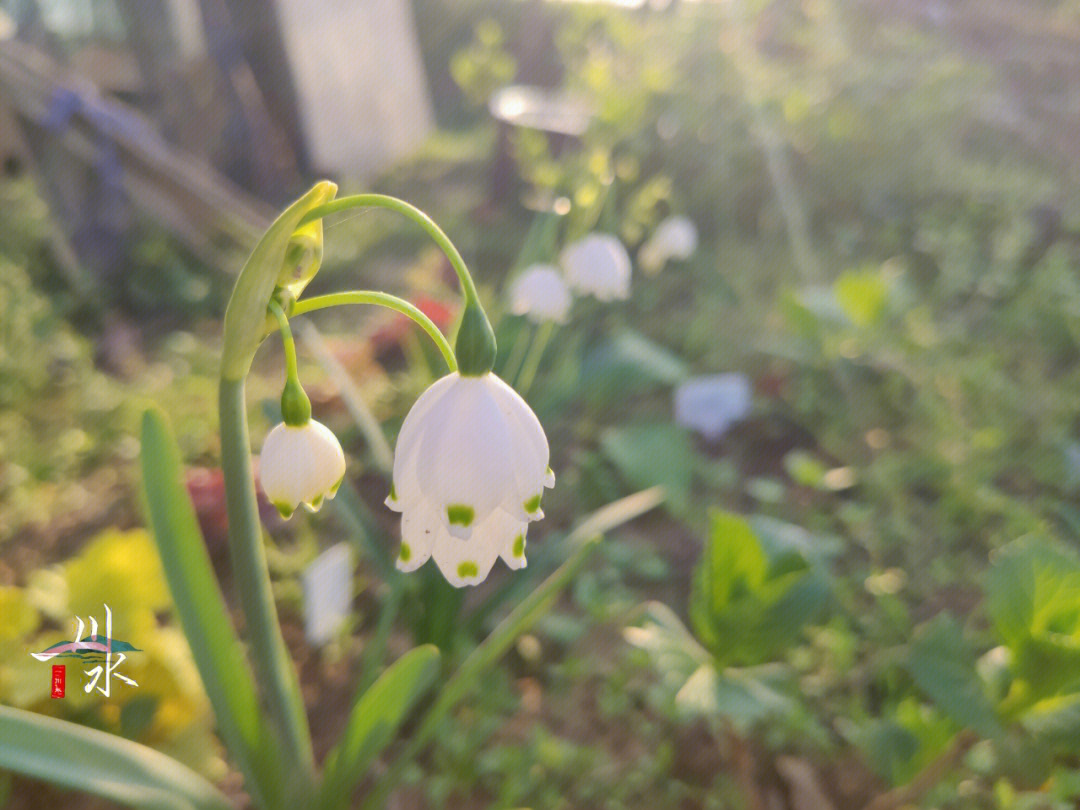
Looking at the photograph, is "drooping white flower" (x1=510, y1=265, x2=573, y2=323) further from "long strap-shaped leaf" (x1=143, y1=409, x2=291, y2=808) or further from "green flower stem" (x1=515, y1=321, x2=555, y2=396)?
"long strap-shaped leaf" (x1=143, y1=409, x2=291, y2=808)

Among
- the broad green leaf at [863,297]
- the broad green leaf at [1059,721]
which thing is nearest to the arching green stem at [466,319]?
the broad green leaf at [1059,721]

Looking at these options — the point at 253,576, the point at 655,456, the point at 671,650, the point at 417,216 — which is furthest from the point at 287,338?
the point at 655,456

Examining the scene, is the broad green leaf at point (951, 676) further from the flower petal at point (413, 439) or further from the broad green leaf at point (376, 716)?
the flower petal at point (413, 439)

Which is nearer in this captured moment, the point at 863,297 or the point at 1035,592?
the point at 1035,592

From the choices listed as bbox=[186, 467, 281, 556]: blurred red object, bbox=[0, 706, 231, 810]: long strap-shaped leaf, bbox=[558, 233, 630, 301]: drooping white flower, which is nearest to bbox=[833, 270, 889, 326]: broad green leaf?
bbox=[558, 233, 630, 301]: drooping white flower

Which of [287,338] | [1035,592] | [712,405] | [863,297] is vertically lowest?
[712,405]

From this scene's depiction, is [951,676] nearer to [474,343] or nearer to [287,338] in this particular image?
[474,343]
